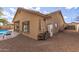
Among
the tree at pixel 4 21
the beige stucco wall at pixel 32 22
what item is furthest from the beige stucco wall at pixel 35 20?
the tree at pixel 4 21

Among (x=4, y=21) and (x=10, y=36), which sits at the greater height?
(x=4, y=21)

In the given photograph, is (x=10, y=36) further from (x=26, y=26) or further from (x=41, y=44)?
(x=41, y=44)

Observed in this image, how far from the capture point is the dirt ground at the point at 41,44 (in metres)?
1.51

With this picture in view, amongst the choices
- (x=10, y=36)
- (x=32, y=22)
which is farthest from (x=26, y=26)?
(x=10, y=36)

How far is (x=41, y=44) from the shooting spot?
1516 millimetres

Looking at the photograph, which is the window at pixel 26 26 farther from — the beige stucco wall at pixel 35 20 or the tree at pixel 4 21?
the tree at pixel 4 21

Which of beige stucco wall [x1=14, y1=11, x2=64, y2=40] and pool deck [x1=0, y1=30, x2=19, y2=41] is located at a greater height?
beige stucco wall [x1=14, y1=11, x2=64, y2=40]

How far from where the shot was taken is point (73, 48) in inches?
59.7

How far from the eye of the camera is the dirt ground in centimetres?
151

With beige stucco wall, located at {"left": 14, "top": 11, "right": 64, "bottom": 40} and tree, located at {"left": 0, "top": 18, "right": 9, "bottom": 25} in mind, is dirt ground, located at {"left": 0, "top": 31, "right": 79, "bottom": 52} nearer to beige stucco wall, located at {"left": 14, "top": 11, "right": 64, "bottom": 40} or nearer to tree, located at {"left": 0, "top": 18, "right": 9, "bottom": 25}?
beige stucco wall, located at {"left": 14, "top": 11, "right": 64, "bottom": 40}

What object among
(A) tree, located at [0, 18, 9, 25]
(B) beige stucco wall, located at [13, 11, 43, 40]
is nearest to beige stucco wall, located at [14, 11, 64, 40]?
(B) beige stucco wall, located at [13, 11, 43, 40]
